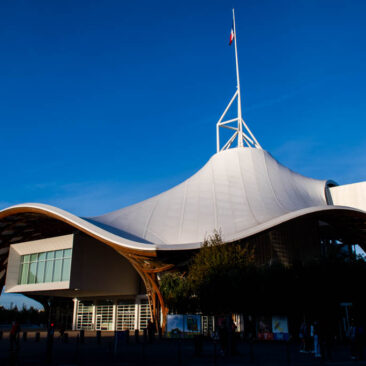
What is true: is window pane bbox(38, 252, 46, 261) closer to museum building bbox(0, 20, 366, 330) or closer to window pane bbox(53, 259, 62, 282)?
museum building bbox(0, 20, 366, 330)

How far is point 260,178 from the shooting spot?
38.9 meters

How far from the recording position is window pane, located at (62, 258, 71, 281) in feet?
125

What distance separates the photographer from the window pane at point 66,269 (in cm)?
3822

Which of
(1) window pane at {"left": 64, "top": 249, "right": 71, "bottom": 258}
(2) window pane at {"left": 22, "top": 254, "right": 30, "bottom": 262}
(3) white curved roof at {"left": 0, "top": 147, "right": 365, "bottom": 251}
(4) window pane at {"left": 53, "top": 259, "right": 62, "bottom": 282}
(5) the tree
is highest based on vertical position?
(3) white curved roof at {"left": 0, "top": 147, "right": 365, "bottom": 251}

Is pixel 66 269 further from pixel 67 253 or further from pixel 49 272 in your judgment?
pixel 49 272

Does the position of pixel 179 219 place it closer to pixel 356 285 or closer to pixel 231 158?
pixel 231 158

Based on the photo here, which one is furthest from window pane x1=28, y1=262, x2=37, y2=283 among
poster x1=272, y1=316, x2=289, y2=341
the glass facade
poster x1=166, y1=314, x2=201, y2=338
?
poster x1=272, y1=316, x2=289, y2=341

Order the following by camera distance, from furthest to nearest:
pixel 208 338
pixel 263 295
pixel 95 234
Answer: pixel 95 234, pixel 208 338, pixel 263 295

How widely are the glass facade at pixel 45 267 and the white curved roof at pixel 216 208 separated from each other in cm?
551

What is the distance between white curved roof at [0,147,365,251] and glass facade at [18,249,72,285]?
551 centimetres

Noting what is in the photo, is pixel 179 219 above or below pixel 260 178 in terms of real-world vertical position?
below

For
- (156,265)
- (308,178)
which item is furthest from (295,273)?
(308,178)

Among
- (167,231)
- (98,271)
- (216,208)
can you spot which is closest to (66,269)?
(98,271)

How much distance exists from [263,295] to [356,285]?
19.6 feet
